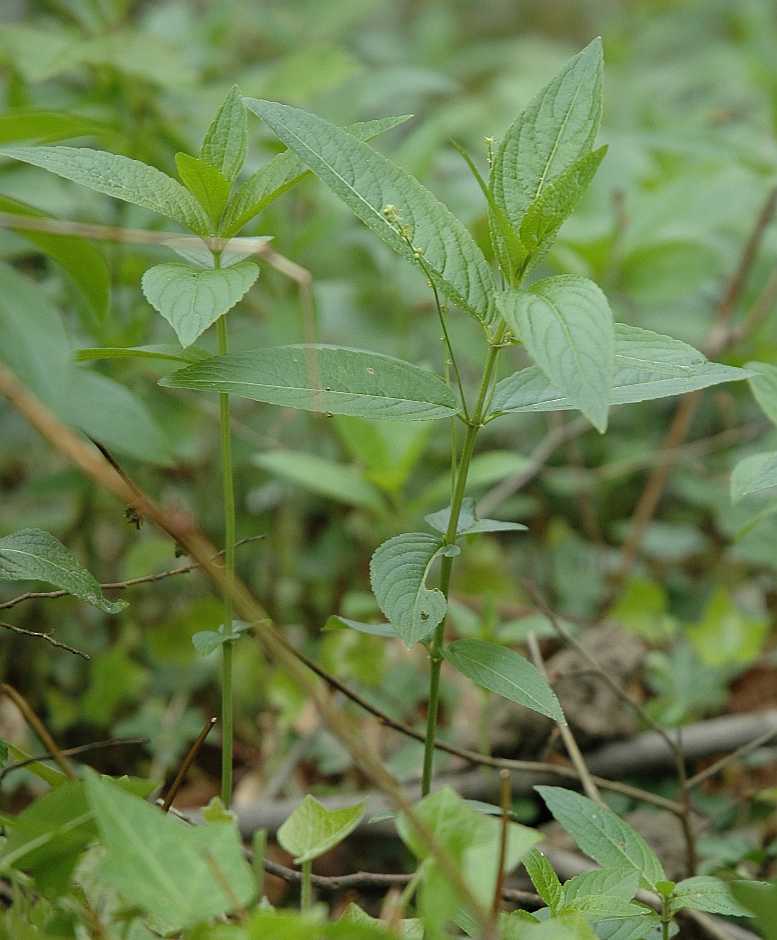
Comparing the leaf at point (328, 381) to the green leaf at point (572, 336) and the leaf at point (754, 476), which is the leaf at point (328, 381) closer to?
the green leaf at point (572, 336)

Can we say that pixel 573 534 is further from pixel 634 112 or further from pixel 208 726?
pixel 634 112

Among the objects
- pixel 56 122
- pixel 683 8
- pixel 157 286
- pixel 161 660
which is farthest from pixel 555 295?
pixel 683 8

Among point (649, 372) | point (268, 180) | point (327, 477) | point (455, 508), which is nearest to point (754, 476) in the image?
point (649, 372)

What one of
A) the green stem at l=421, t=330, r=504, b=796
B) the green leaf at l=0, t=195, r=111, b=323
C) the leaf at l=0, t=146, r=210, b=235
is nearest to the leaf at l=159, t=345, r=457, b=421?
the green stem at l=421, t=330, r=504, b=796

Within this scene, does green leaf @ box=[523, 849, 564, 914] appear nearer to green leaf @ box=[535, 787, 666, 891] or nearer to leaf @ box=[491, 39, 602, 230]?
green leaf @ box=[535, 787, 666, 891]

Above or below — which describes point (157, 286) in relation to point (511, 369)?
above

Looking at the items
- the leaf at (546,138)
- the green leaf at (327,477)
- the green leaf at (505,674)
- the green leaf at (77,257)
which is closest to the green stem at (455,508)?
the green leaf at (505,674)

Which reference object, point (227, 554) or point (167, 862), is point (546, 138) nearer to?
point (227, 554)
